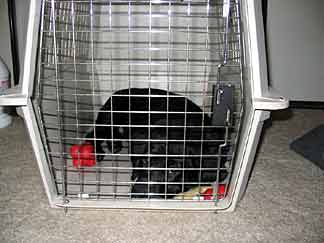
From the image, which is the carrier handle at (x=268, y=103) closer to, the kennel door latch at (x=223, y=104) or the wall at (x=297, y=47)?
the kennel door latch at (x=223, y=104)

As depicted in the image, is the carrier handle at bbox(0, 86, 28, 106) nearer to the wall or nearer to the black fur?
the black fur

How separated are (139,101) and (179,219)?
61 centimetres

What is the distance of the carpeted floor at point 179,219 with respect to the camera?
0.85 metres

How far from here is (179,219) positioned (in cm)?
93

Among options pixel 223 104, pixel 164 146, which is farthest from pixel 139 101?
pixel 223 104

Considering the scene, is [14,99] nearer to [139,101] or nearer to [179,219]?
[179,219]

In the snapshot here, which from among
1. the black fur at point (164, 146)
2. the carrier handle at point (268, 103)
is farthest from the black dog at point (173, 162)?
the carrier handle at point (268, 103)

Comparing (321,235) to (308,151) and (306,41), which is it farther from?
(306,41)

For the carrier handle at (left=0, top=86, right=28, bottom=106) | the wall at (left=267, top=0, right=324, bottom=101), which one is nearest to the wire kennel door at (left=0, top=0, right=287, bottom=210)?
the carrier handle at (left=0, top=86, right=28, bottom=106)

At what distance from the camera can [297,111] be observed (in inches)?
75.4

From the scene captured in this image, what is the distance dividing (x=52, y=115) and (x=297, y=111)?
139 centimetres

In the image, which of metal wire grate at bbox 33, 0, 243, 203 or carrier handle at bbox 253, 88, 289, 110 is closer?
carrier handle at bbox 253, 88, 289, 110

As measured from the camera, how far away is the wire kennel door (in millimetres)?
831

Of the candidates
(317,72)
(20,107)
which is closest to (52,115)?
(20,107)
